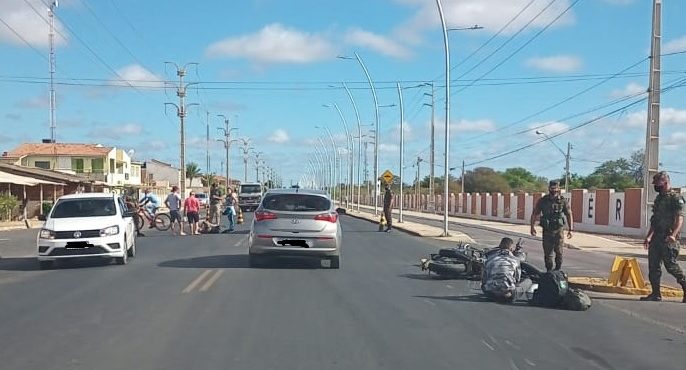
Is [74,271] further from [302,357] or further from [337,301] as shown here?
[302,357]

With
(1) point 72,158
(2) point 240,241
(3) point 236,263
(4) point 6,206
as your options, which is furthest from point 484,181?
(3) point 236,263

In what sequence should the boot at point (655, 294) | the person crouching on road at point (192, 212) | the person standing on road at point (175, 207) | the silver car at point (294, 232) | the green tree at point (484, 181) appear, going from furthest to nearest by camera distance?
1. the green tree at point (484, 181)
2. the person standing on road at point (175, 207)
3. the person crouching on road at point (192, 212)
4. the silver car at point (294, 232)
5. the boot at point (655, 294)

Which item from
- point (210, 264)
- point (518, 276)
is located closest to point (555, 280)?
point (518, 276)

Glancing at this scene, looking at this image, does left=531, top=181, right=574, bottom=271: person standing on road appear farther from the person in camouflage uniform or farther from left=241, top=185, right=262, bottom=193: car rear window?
left=241, top=185, right=262, bottom=193: car rear window

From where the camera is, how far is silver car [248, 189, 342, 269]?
16844 mm

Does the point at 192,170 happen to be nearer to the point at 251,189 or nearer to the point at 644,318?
the point at 251,189

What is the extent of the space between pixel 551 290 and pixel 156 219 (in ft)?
76.2

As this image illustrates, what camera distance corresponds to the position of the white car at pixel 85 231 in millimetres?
17438

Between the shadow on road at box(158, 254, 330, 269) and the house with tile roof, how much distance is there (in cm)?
5893

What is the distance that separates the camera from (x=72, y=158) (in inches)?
3164

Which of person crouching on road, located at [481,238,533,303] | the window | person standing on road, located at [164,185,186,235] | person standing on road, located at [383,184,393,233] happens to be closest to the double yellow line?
person crouching on road, located at [481,238,533,303]

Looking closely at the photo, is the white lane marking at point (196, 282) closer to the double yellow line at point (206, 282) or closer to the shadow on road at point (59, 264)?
the double yellow line at point (206, 282)

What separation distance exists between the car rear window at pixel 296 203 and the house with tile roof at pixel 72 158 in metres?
61.1

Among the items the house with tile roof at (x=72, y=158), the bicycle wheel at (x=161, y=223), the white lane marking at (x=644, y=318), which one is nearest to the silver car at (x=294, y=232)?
the white lane marking at (x=644, y=318)
